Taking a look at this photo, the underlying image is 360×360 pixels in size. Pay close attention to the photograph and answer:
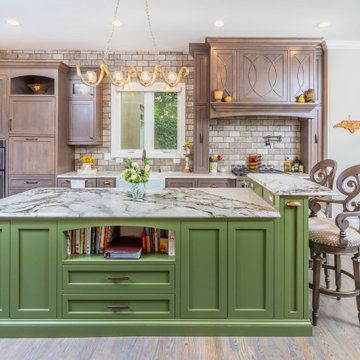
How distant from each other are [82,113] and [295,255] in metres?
3.92

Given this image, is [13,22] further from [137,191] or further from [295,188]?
[295,188]

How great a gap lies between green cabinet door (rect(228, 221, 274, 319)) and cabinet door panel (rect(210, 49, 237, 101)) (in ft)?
9.36

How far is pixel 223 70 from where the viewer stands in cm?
453

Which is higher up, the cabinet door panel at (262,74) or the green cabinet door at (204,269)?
the cabinet door panel at (262,74)

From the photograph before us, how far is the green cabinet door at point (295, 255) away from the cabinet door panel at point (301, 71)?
2934 millimetres

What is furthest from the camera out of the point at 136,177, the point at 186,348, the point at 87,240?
the point at 136,177

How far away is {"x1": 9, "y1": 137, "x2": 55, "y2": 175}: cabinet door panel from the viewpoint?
15.1 feet

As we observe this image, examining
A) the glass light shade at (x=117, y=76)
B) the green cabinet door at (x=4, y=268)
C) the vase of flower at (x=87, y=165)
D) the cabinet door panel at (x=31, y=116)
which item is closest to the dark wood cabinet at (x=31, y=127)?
the cabinet door panel at (x=31, y=116)

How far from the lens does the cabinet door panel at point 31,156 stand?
4594mm

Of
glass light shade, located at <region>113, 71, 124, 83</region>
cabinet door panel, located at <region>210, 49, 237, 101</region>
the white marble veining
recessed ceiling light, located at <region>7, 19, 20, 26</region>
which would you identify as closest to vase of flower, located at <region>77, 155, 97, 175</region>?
recessed ceiling light, located at <region>7, 19, 20, 26</region>

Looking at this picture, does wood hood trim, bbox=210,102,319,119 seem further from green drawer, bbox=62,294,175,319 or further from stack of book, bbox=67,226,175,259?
green drawer, bbox=62,294,175,319

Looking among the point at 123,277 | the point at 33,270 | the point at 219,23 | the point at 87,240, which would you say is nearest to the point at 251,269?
the point at 123,277

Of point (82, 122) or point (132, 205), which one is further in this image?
point (82, 122)

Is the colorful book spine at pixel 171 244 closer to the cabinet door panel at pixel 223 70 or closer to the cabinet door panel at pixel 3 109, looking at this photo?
the cabinet door panel at pixel 223 70
